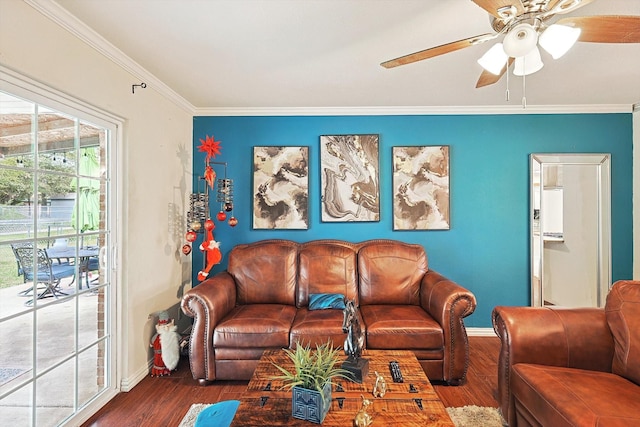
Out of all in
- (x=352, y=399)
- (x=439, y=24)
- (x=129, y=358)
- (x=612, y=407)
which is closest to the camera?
(x=612, y=407)

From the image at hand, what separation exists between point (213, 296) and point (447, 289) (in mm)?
1893

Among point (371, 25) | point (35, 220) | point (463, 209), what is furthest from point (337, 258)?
point (35, 220)

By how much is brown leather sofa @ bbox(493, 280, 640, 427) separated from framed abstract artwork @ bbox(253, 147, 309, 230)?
2228 mm

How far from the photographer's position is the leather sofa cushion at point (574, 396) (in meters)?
1.41

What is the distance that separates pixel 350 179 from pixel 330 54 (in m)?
1.52

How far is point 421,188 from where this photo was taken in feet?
12.1

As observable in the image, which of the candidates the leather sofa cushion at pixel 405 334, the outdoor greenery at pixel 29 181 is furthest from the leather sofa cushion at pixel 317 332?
the outdoor greenery at pixel 29 181

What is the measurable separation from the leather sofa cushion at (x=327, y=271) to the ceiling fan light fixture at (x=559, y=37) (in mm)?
2320

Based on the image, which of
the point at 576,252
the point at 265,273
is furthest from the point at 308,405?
the point at 576,252

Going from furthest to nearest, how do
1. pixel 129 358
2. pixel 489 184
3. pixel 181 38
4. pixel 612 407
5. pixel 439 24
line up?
1. pixel 489 184
2. pixel 129 358
3. pixel 181 38
4. pixel 439 24
5. pixel 612 407

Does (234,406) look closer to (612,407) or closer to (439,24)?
(612,407)

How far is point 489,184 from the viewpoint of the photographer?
3715mm

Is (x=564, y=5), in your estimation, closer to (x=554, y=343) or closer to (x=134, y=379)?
(x=554, y=343)

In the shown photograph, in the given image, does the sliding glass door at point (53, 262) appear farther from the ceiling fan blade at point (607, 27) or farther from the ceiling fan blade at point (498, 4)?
the ceiling fan blade at point (607, 27)
